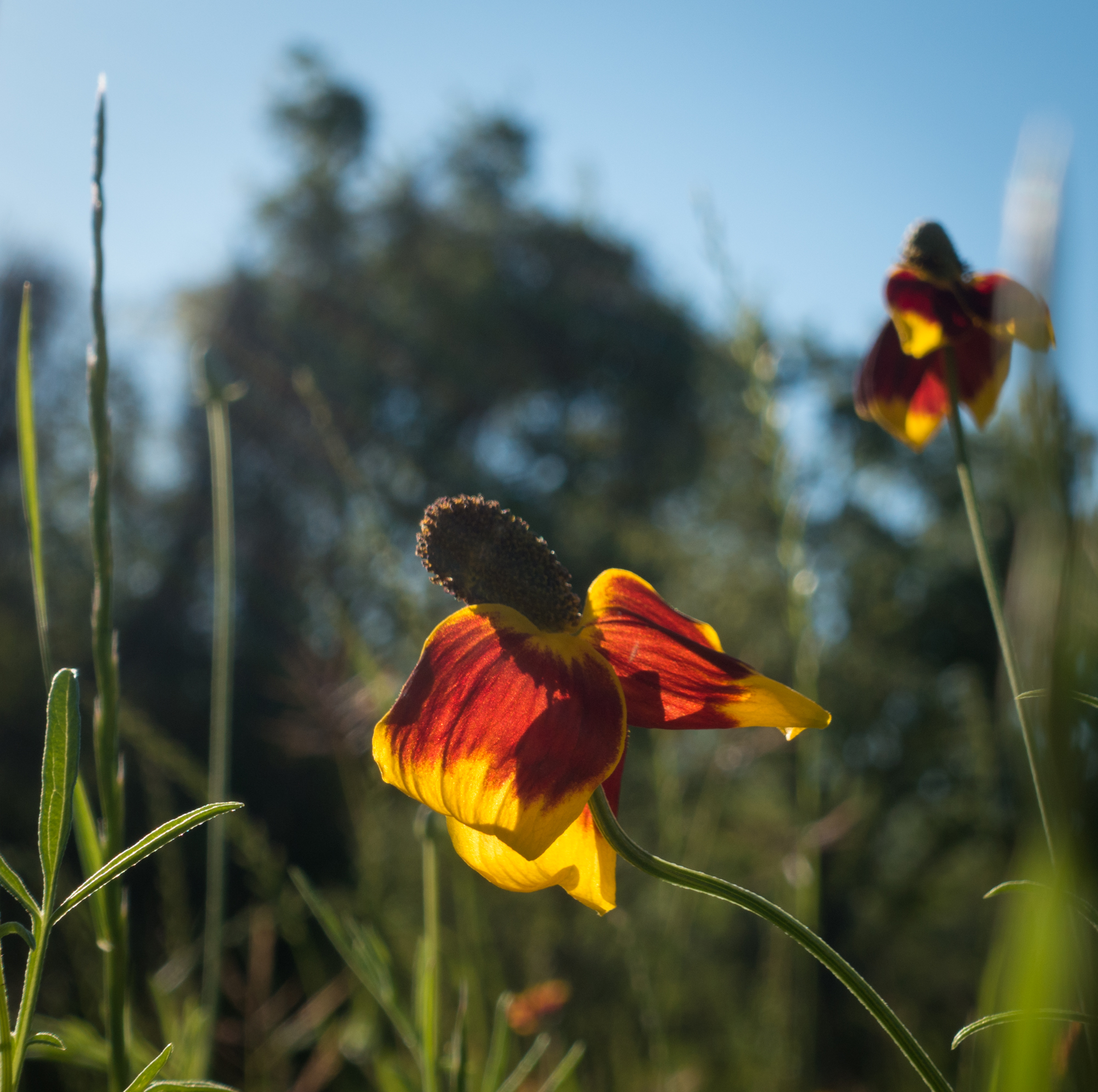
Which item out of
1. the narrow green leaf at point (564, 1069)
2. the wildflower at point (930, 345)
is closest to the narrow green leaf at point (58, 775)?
the narrow green leaf at point (564, 1069)

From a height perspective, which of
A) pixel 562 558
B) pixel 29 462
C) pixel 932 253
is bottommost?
pixel 562 558

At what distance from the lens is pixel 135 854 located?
178 mm

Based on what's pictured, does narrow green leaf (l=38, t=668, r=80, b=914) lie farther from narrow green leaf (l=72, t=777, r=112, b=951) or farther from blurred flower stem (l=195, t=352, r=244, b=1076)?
blurred flower stem (l=195, t=352, r=244, b=1076)

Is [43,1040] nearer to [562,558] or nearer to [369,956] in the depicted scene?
[369,956]

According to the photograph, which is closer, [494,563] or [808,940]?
[808,940]

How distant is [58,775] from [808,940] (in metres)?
0.17

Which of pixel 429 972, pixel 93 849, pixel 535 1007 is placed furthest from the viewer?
pixel 535 1007

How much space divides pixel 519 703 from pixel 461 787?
0.10 ft

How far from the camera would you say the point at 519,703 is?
26cm

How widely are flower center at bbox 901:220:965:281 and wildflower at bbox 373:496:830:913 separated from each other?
318 millimetres

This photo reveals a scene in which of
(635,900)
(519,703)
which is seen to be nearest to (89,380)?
(519,703)

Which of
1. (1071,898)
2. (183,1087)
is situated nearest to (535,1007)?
(183,1087)

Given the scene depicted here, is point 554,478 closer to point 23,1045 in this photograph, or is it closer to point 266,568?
point 266,568

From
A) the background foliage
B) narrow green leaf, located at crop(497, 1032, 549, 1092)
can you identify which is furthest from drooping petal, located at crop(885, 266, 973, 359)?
narrow green leaf, located at crop(497, 1032, 549, 1092)
